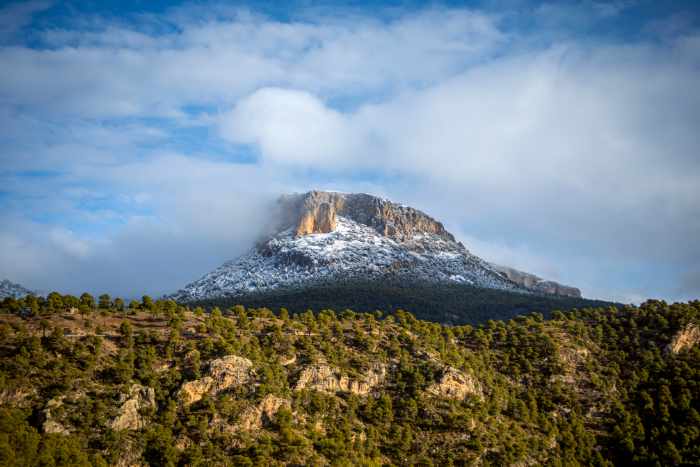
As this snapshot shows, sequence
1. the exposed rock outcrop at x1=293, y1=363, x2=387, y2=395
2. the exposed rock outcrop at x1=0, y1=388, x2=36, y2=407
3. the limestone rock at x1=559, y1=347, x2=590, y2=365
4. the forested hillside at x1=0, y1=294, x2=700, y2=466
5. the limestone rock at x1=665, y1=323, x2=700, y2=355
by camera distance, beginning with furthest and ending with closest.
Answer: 1. the limestone rock at x1=665, y1=323, x2=700, y2=355
2. the limestone rock at x1=559, y1=347, x2=590, y2=365
3. the exposed rock outcrop at x1=293, y1=363, x2=387, y2=395
4. the forested hillside at x1=0, y1=294, x2=700, y2=466
5. the exposed rock outcrop at x1=0, y1=388, x2=36, y2=407

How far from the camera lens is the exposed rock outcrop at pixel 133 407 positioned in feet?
238

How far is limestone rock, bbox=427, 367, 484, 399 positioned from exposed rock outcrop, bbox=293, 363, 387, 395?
48.0 feet

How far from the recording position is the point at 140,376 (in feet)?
266

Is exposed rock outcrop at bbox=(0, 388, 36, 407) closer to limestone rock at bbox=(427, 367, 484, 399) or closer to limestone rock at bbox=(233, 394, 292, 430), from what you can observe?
limestone rock at bbox=(233, 394, 292, 430)

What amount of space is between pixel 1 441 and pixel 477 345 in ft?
380

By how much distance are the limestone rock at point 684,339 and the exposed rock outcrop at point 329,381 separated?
300 ft

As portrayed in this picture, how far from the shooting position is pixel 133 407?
75000 mm

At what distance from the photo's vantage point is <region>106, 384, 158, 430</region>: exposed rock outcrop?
72.5 metres

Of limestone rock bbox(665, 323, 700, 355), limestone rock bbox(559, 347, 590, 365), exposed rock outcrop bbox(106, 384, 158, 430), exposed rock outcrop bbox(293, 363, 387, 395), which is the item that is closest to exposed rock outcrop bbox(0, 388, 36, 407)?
exposed rock outcrop bbox(106, 384, 158, 430)

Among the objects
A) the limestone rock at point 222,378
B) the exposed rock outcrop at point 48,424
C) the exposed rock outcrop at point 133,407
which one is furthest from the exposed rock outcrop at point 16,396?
the limestone rock at point 222,378

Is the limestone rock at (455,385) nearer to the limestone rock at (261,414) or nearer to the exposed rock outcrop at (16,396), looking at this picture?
the limestone rock at (261,414)

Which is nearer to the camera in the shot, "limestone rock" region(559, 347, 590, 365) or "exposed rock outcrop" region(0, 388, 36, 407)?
"exposed rock outcrop" region(0, 388, 36, 407)

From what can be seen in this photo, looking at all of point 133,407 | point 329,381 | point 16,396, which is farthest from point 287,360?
point 16,396

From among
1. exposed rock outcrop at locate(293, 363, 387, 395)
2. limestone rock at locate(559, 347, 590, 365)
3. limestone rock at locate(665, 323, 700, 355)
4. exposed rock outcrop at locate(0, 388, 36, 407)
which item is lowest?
exposed rock outcrop at locate(0, 388, 36, 407)
